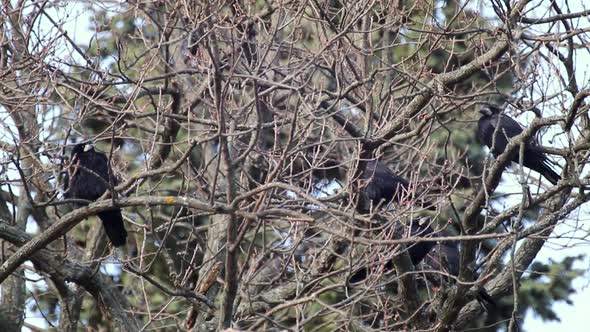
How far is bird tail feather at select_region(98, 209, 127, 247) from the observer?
28.7ft

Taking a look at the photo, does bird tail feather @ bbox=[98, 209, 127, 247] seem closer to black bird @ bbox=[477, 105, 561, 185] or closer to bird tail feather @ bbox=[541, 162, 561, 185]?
black bird @ bbox=[477, 105, 561, 185]

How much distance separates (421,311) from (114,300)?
2516 mm

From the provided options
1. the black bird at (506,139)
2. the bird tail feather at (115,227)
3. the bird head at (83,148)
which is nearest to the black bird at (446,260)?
the black bird at (506,139)

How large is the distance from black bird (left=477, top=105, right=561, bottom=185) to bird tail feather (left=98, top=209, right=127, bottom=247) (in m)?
3.28

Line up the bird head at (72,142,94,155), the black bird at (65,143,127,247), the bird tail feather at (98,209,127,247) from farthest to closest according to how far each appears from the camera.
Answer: the bird head at (72,142,94,155) → the black bird at (65,143,127,247) → the bird tail feather at (98,209,127,247)

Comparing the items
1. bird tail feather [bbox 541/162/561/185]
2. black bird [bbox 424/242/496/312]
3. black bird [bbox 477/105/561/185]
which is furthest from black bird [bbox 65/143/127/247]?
bird tail feather [bbox 541/162/561/185]

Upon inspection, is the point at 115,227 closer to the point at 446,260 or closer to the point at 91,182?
the point at 91,182

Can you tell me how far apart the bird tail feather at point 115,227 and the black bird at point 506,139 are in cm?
328

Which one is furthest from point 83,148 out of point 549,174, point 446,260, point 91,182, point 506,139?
point 549,174

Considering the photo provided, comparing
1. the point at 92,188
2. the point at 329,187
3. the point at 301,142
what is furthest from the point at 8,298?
the point at 301,142

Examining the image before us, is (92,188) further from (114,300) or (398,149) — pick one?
(398,149)

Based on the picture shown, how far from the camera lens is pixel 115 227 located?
8.83m

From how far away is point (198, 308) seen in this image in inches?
301

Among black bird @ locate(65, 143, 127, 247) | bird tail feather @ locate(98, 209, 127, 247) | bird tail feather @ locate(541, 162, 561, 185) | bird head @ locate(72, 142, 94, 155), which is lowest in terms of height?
bird tail feather @ locate(541, 162, 561, 185)
